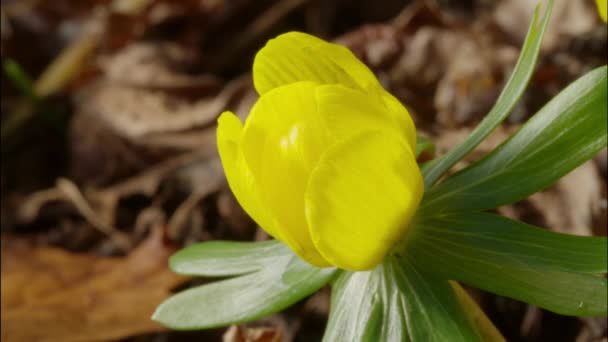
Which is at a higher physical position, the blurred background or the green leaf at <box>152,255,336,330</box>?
the blurred background

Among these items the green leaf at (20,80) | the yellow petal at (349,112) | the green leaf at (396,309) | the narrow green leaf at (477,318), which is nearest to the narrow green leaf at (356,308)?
the green leaf at (396,309)

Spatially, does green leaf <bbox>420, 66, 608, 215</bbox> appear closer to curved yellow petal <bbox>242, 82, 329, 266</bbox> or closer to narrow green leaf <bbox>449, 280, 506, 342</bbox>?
narrow green leaf <bbox>449, 280, 506, 342</bbox>

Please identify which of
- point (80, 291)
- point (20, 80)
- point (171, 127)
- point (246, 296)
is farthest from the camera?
point (20, 80)

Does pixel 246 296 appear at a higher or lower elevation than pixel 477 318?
higher

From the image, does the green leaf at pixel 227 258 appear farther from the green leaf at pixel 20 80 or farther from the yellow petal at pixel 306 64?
the green leaf at pixel 20 80

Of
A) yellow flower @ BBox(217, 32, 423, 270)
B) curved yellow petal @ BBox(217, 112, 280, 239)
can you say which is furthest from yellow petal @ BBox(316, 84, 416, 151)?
curved yellow petal @ BBox(217, 112, 280, 239)

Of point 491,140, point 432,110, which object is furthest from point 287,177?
point 432,110

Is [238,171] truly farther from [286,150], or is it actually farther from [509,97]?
[509,97]

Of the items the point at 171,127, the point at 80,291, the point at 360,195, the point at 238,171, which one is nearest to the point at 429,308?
the point at 360,195
